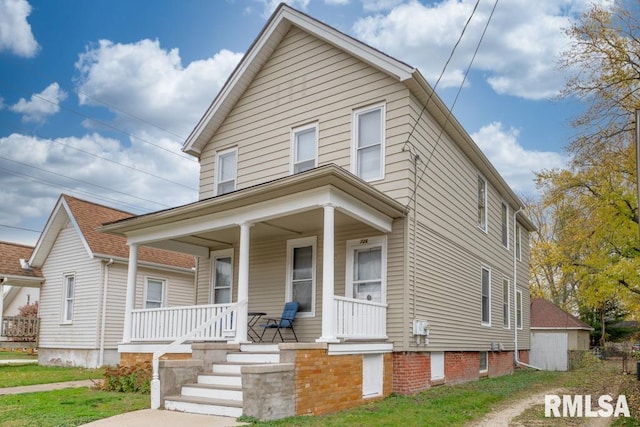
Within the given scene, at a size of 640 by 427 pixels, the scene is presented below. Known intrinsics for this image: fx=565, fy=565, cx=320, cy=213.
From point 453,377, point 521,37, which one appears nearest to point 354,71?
point 521,37

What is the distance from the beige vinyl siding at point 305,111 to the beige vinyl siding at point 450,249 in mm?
620

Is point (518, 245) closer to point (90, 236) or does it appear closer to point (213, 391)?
point (90, 236)

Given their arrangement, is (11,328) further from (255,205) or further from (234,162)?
(255,205)

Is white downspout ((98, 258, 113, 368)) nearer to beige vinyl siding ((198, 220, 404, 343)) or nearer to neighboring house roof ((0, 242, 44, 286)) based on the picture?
neighboring house roof ((0, 242, 44, 286))

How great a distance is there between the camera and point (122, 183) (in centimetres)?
3309

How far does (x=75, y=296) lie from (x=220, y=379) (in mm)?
12694

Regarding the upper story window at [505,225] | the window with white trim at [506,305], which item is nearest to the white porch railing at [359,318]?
the window with white trim at [506,305]

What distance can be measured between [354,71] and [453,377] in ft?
25.1

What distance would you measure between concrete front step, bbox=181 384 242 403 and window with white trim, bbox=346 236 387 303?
372 centimetres

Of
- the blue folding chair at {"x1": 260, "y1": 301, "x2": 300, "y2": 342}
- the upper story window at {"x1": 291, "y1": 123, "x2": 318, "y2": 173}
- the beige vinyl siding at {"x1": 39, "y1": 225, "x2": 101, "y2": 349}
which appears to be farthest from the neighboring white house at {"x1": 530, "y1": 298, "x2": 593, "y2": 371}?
the beige vinyl siding at {"x1": 39, "y1": 225, "x2": 101, "y2": 349}

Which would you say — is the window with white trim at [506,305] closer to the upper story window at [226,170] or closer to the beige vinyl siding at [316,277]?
the beige vinyl siding at [316,277]

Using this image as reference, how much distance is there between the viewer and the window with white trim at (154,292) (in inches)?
818

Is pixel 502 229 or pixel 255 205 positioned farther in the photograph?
pixel 502 229

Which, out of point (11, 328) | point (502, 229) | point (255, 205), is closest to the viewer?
point (255, 205)
